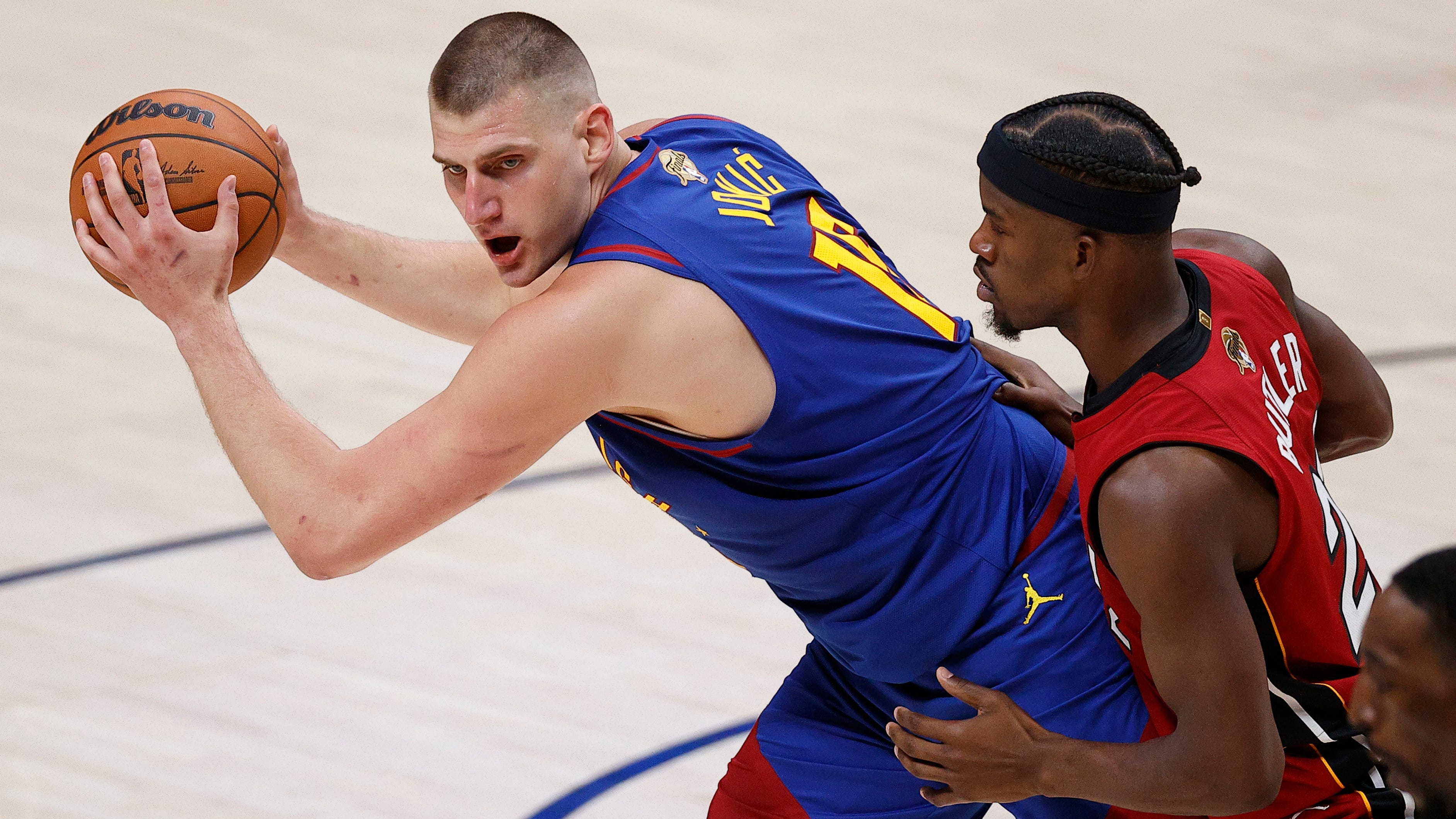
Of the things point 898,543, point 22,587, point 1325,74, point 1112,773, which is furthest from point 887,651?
point 1325,74

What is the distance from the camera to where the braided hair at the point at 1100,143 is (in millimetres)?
2617

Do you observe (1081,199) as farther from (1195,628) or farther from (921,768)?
(921,768)

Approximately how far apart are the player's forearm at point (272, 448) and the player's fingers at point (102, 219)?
0.18 meters

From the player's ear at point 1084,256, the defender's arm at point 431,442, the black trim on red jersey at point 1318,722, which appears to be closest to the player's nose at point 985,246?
the player's ear at point 1084,256

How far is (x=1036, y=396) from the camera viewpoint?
3.30 metres

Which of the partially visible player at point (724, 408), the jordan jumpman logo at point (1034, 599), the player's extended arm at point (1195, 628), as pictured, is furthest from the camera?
the jordan jumpman logo at point (1034, 599)

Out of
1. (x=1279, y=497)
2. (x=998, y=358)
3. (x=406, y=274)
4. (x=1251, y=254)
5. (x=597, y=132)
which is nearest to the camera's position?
(x=1279, y=497)

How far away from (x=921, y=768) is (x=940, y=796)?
120mm

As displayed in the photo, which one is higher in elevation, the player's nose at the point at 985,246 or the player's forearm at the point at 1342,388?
the player's nose at the point at 985,246

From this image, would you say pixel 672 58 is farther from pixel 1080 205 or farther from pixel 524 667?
pixel 1080 205

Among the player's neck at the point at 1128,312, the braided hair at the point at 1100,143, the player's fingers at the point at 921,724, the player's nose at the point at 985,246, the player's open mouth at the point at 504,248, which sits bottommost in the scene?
the player's fingers at the point at 921,724

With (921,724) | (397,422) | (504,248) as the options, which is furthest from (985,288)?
(397,422)

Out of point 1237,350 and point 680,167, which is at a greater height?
point 680,167

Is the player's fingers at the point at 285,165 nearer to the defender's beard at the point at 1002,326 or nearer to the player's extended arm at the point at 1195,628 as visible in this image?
the defender's beard at the point at 1002,326
